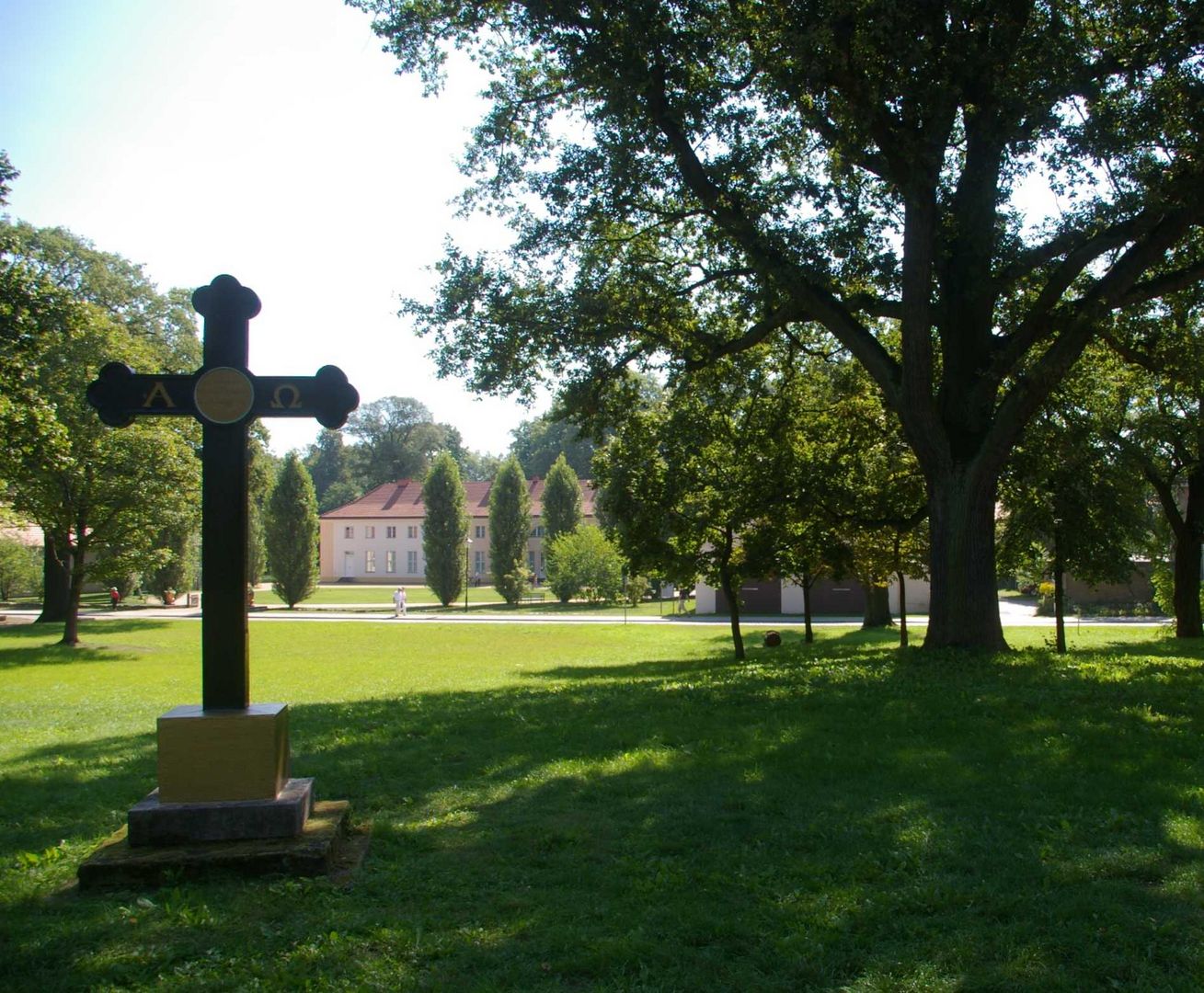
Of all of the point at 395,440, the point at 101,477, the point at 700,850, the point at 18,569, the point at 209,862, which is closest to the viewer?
the point at 209,862

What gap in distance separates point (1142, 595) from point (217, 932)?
4751 cm

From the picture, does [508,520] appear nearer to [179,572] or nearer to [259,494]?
[259,494]

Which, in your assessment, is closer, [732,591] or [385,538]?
[732,591]

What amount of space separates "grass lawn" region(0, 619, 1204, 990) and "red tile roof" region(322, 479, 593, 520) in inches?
2908

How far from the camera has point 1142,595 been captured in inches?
1766

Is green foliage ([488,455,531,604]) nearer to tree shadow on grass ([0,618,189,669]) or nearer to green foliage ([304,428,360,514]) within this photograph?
tree shadow on grass ([0,618,189,669])

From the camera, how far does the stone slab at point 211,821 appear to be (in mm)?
5074

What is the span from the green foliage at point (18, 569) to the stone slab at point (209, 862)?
60.3 metres

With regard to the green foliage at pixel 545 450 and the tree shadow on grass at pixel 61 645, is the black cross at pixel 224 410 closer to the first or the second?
the tree shadow on grass at pixel 61 645

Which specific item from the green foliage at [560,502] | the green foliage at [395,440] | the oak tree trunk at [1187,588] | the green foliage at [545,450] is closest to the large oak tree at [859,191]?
the oak tree trunk at [1187,588]

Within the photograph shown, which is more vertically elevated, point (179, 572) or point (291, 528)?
point (291, 528)

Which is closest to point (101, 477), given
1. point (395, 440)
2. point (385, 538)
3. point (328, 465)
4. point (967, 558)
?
point (967, 558)

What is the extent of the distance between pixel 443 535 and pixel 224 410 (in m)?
55.3

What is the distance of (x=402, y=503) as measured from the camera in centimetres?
Answer: 8600
